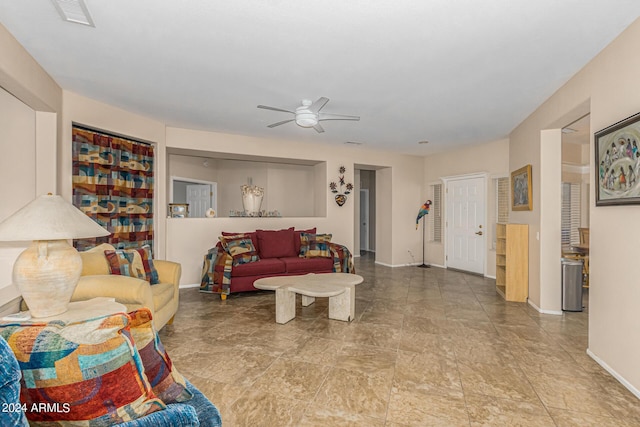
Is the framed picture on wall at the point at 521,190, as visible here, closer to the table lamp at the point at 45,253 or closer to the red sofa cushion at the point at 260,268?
the red sofa cushion at the point at 260,268

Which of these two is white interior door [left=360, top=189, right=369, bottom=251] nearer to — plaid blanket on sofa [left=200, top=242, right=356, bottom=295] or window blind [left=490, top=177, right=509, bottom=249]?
window blind [left=490, top=177, right=509, bottom=249]

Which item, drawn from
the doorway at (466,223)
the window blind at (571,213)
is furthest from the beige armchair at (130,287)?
the window blind at (571,213)

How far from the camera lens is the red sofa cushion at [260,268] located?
4.76 meters

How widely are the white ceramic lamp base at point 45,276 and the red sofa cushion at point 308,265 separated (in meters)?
3.19

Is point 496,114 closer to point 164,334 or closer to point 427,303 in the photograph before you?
point 427,303

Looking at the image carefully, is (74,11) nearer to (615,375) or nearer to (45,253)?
(45,253)

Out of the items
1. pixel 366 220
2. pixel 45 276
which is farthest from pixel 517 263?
pixel 366 220

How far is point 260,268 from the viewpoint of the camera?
4879mm

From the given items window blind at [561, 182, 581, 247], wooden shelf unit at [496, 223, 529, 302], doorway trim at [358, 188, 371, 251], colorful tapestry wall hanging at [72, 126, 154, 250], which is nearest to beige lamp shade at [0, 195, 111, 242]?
colorful tapestry wall hanging at [72, 126, 154, 250]

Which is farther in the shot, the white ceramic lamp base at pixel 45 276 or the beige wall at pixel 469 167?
the beige wall at pixel 469 167

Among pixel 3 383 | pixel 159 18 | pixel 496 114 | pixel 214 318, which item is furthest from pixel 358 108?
pixel 3 383

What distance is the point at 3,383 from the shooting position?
831 millimetres

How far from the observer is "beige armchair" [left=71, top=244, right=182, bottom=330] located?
270 cm

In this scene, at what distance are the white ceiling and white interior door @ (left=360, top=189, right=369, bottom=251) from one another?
564cm
